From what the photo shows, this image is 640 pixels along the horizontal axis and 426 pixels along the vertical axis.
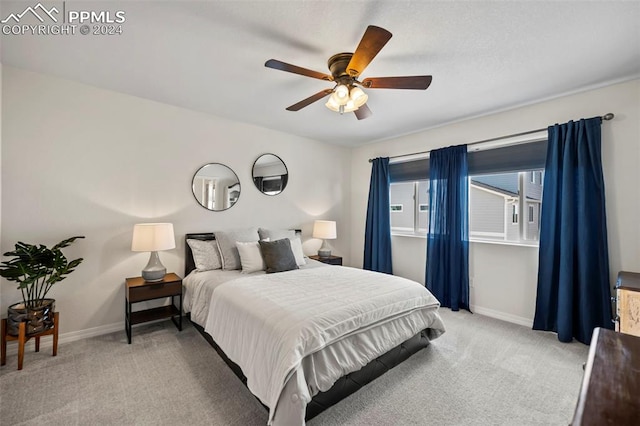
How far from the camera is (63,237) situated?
2.69 meters

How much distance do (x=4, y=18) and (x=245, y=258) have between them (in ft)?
8.64

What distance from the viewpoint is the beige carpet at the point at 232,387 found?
1.74 meters

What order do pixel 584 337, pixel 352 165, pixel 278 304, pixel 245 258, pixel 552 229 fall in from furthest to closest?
pixel 352 165 → pixel 245 258 → pixel 552 229 → pixel 584 337 → pixel 278 304

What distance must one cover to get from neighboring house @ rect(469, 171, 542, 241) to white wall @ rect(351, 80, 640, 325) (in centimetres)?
24

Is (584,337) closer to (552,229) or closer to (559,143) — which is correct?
(552,229)

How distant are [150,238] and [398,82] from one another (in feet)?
9.03

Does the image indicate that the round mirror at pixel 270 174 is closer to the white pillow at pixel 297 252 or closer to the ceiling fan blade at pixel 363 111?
the white pillow at pixel 297 252

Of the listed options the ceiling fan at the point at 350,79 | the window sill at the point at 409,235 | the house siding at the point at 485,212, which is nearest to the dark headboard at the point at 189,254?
the ceiling fan at the point at 350,79

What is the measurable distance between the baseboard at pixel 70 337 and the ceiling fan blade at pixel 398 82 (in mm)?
3543

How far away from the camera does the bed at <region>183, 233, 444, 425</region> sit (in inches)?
62.4

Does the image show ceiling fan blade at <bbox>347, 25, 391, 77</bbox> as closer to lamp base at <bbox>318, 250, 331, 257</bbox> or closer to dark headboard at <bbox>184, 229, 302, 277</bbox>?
dark headboard at <bbox>184, 229, 302, 277</bbox>

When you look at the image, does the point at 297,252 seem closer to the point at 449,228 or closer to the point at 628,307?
the point at 449,228

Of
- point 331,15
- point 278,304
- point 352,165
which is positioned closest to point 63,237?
point 278,304

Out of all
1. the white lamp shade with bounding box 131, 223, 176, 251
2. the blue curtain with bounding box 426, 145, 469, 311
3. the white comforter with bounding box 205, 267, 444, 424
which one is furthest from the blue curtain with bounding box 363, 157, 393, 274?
the white lamp shade with bounding box 131, 223, 176, 251
